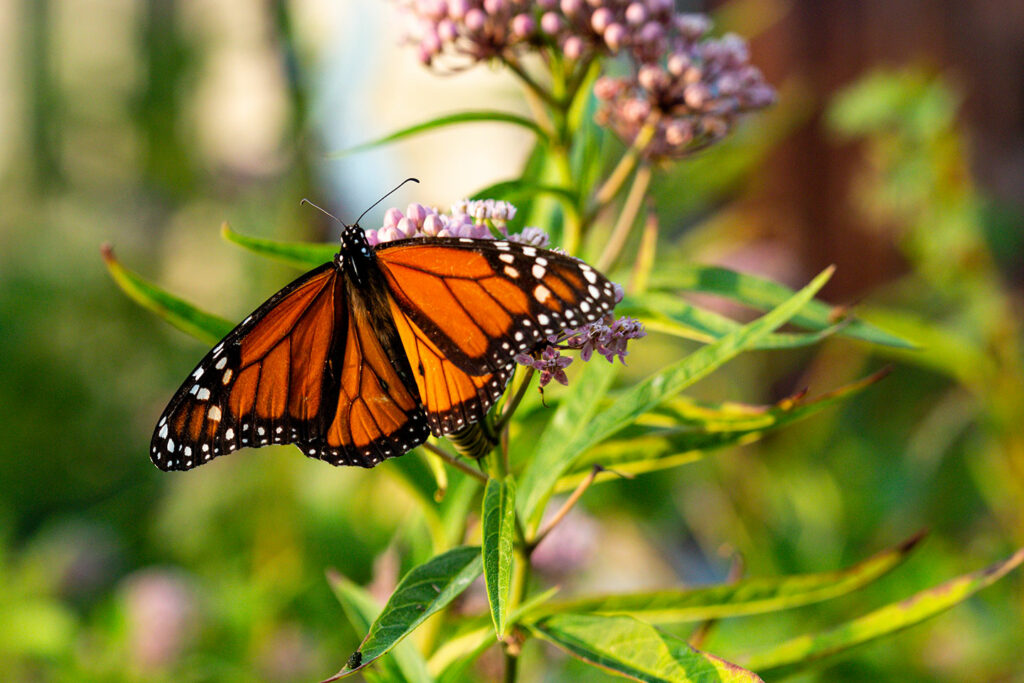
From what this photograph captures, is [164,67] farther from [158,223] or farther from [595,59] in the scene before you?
[595,59]

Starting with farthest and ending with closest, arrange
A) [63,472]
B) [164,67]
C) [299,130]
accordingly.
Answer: [164,67]
[63,472]
[299,130]

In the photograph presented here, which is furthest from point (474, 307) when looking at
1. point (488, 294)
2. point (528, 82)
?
point (528, 82)

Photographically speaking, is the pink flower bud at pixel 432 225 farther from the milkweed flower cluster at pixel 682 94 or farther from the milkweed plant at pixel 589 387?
the milkweed flower cluster at pixel 682 94

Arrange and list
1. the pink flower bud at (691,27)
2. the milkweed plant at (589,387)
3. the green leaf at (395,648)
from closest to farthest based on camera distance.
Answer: the milkweed plant at (589,387) < the green leaf at (395,648) < the pink flower bud at (691,27)

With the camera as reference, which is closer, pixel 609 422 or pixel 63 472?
pixel 609 422

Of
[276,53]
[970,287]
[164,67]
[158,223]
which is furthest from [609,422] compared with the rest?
[158,223]

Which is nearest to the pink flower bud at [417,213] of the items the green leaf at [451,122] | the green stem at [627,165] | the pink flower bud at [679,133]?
the green leaf at [451,122]
